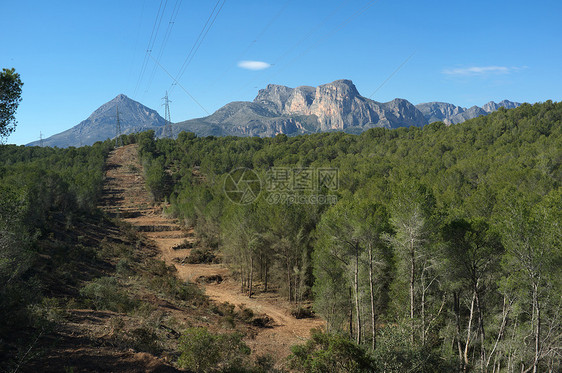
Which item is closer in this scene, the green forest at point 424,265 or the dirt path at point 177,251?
the green forest at point 424,265

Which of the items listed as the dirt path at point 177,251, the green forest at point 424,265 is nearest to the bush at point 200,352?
the green forest at point 424,265

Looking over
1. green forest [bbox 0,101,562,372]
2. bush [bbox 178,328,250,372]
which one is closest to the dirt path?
green forest [bbox 0,101,562,372]

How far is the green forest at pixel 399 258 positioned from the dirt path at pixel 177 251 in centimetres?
176

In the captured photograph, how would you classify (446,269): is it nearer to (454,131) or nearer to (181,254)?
(181,254)

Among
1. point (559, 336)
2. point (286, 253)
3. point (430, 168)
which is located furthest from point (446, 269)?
point (430, 168)

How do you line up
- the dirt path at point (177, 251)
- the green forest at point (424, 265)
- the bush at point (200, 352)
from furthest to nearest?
the dirt path at point (177, 251) → the green forest at point (424, 265) → the bush at point (200, 352)

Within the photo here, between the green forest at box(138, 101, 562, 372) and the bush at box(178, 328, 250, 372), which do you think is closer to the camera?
the bush at box(178, 328, 250, 372)

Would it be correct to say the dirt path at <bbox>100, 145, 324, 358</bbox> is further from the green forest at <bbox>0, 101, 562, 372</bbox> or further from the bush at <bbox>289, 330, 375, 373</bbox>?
the bush at <bbox>289, 330, 375, 373</bbox>

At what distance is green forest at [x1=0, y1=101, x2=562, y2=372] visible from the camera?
43.0ft

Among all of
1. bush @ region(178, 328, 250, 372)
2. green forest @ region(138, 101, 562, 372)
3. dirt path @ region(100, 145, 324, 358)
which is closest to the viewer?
bush @ region(178, 328, 250, 372)

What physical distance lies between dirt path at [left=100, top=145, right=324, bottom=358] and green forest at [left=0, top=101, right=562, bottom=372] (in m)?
1.76

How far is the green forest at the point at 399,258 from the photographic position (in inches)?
516

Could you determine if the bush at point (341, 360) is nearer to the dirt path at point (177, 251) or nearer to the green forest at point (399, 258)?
the green forest at point (399, 258)

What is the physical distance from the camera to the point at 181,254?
46906mm
